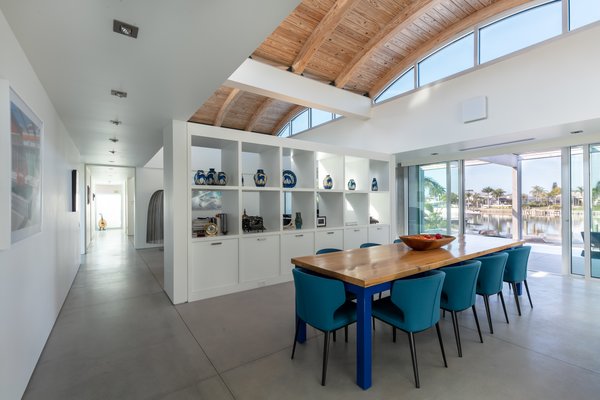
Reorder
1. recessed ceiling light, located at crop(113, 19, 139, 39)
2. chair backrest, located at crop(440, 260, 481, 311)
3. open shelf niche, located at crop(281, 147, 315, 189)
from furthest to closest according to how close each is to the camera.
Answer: open shelf niche, located at crop(281, 147, 315, 189) → chair backrest, located at crop(440, 260, 481, 311) → recessed ceiling light, located at crop(113, 19, 139, 39)

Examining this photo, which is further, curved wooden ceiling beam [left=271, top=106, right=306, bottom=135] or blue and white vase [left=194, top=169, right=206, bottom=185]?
curved wooden ceiling beam [left=271, top=106, right=306, bottom=135]

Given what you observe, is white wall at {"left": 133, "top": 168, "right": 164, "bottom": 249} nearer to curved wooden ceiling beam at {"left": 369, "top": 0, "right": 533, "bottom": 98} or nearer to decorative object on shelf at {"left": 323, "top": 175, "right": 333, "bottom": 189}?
decorative object on shelf at {"left": 323, "top": 175, "right": 333, "bottom": 189}

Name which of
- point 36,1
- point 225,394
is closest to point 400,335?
point 225,394

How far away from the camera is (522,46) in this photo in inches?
171

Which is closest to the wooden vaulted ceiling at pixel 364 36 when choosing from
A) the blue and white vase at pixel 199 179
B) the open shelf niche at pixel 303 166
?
the open shelf niche at pixel 303 166

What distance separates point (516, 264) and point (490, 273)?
72 centimetres

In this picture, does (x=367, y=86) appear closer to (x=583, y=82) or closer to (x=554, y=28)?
(x=554, y=28)

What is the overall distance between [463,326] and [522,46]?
4420 mm

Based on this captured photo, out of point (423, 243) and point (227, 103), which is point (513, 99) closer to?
point (423, 243)

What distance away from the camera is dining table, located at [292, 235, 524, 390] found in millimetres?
1947

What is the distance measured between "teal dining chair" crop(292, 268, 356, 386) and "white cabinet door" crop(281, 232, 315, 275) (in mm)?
2328

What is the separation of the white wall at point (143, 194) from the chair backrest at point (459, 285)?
27.4 feet

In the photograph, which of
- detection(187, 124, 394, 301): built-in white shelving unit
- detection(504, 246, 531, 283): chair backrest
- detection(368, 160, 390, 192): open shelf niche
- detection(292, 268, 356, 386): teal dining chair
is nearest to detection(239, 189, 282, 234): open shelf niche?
detection(187, 124, 394, 301): built-in white shelving unit

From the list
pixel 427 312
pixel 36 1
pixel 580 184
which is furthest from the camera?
pixel 580 184
